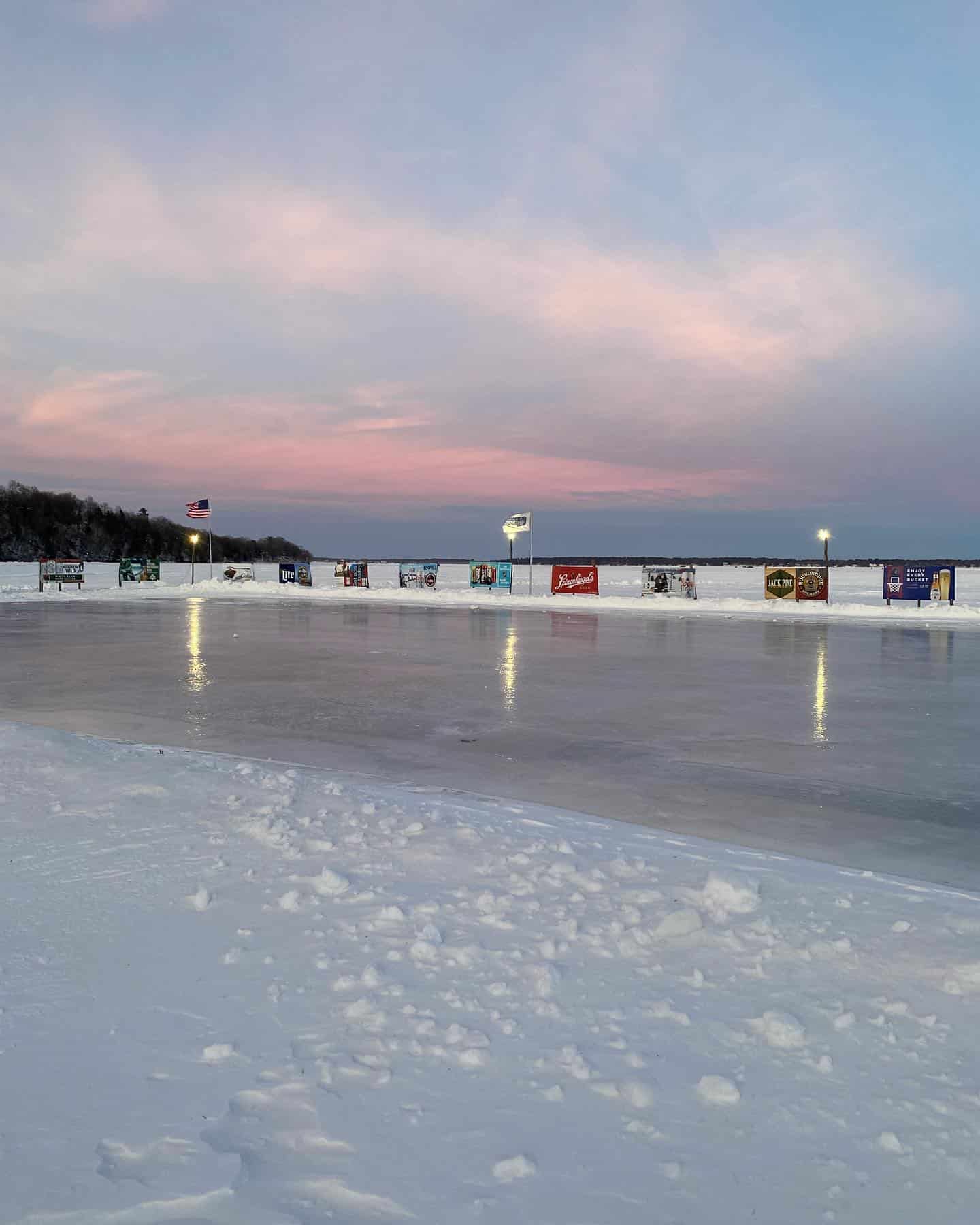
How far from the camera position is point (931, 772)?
310 inches

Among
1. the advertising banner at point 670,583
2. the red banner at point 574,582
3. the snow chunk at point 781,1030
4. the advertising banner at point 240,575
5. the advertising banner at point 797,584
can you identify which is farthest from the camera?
the advertising banner at point 240,575

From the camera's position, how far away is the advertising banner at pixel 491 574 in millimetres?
39188

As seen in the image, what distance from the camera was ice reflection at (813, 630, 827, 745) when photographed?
375 inches

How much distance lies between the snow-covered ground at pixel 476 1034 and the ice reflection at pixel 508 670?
6449 millimetres

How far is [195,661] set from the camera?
631 inches

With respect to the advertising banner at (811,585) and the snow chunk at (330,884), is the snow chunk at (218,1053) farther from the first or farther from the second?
the advertising banner at (811,585)

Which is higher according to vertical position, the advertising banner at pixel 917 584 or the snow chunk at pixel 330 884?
the advertising banner at pixel 917 584

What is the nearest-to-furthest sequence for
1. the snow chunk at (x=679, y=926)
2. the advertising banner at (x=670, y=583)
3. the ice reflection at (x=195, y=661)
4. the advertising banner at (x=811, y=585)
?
the snow chunk at (x=679, y=926) < the ice reflection at (x=195, y=661) < the advertising banner at (x=811, y=585) < the advertising banner at (x=670, y=583)

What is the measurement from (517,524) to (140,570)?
23655mm

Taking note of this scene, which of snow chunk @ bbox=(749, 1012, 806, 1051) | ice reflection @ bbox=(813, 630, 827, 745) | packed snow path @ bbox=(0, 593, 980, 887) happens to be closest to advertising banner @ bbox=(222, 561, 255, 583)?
packed snow path @ bbox=(0, 593, 980, 887)

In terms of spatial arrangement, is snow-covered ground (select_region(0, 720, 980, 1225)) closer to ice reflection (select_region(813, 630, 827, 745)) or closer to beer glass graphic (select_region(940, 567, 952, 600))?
ice reflection (select_region(813, 630, 827, 745))

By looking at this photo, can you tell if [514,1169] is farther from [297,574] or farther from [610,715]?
[297,574]

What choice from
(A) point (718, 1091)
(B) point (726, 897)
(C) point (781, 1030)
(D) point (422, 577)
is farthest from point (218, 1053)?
(D) point (422, 577)

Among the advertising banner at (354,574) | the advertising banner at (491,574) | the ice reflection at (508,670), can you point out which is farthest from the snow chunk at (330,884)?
the advertising banner at (354,574)
